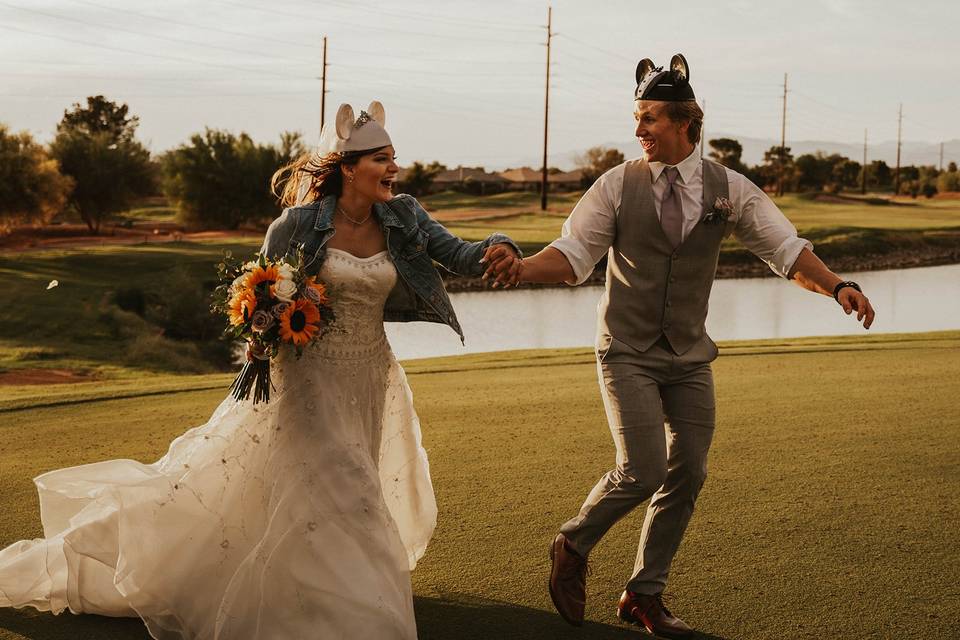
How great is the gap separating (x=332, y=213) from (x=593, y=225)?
1152mm

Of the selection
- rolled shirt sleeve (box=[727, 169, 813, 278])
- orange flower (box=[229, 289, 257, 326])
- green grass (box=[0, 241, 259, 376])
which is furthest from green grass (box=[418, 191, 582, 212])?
orange flower (box=[229, 289, 257, 326])

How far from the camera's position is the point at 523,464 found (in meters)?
6.78

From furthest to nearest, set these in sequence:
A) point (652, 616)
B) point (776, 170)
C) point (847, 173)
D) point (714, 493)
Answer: point (847, 173) < point (776, 170) < point (714, 493) < point (652, 616)

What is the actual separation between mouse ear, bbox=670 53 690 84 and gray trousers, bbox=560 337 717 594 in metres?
1.11

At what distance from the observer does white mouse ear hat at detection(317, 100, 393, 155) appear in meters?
4.68

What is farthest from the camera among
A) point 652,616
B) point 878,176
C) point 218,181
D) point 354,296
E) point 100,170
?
point 878,176

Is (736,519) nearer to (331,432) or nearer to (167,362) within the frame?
(331,432)

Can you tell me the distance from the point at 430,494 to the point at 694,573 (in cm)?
129

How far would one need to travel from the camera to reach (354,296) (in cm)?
466

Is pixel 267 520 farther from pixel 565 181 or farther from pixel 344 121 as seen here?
pixel 565 181

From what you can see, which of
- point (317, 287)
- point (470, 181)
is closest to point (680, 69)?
point (317, 287)

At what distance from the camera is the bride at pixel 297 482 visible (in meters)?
4.28

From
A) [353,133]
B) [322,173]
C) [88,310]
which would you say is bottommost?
[88,310]

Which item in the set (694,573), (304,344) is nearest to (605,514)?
(694,573)
